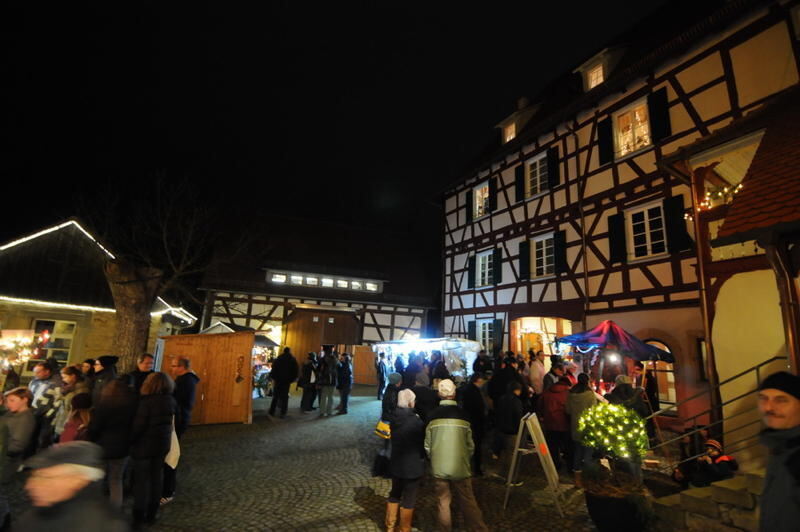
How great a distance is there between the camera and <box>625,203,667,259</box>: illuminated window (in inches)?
404

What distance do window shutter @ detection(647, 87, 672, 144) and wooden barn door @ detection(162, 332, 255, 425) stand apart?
12084 mm

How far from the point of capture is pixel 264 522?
4.46 m

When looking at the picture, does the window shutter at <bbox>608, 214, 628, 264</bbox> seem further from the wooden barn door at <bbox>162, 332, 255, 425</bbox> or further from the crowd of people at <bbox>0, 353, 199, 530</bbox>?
the crowd of people at <bbox>0, 353, 199, 530</bbox>

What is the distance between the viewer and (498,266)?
1523 centimetres

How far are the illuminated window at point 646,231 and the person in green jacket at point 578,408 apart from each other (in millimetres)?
5921

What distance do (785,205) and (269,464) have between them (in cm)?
784

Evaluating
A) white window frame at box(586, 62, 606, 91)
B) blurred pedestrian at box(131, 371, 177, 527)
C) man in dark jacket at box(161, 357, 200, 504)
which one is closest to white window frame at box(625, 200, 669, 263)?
white window frame at box(586, 62, 606, 91)

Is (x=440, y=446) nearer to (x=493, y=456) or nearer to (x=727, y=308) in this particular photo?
(x=493, y=456)

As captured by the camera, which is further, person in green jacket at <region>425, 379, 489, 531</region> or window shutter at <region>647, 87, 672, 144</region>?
window shutter at <region>647, 87, 672, 144</region>

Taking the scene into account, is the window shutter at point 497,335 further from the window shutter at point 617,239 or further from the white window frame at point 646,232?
the white window frame at point 646,232

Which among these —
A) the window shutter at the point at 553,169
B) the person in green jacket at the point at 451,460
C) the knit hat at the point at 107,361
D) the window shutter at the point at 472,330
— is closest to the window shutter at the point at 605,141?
the window shutter at the point at 553,169

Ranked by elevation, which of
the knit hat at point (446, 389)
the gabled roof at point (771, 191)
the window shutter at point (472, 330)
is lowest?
the knit hat at point (446, 389)

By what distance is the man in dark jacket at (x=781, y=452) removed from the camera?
2.18m

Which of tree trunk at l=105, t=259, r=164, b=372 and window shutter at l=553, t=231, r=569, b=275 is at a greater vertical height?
window shutter at l=553, t=231, r=569, b=275
